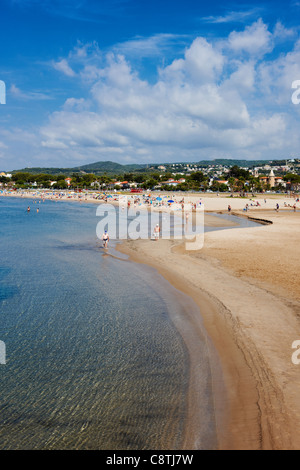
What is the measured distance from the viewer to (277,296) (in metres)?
15.9

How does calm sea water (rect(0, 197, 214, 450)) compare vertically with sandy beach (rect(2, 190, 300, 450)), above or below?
below

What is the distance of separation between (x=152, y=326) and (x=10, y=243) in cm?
2422

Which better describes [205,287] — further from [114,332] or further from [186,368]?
[186,368]

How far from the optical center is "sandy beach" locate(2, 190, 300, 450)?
759 centimetres

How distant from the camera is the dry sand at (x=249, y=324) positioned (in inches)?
299

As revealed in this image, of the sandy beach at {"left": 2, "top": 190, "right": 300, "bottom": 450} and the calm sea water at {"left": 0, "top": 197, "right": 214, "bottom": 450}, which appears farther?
the calm sea water at {"left": 0, "top": 197, "right": 214, "bottom": 450}

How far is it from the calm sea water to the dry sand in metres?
A: 0.83

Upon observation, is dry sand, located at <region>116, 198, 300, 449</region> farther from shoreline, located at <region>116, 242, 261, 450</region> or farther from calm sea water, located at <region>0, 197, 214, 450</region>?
calm sea water, located at <region>0, 197, 214, 450</region>

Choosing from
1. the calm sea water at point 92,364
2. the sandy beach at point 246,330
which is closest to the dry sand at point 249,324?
the sandy beach at point 246,330

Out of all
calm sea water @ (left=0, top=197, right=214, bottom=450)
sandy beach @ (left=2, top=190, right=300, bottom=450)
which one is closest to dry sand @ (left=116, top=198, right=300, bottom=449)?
sandy beach @ (left=2, top=190, right=300, bottom=450)

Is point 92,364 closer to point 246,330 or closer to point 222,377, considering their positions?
point 222,377

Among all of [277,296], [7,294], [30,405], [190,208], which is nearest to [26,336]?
[30,405]

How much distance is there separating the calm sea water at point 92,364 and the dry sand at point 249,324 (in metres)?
0.83

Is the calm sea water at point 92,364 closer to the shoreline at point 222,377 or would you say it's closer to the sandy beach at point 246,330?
the shoreline at point 222,377
